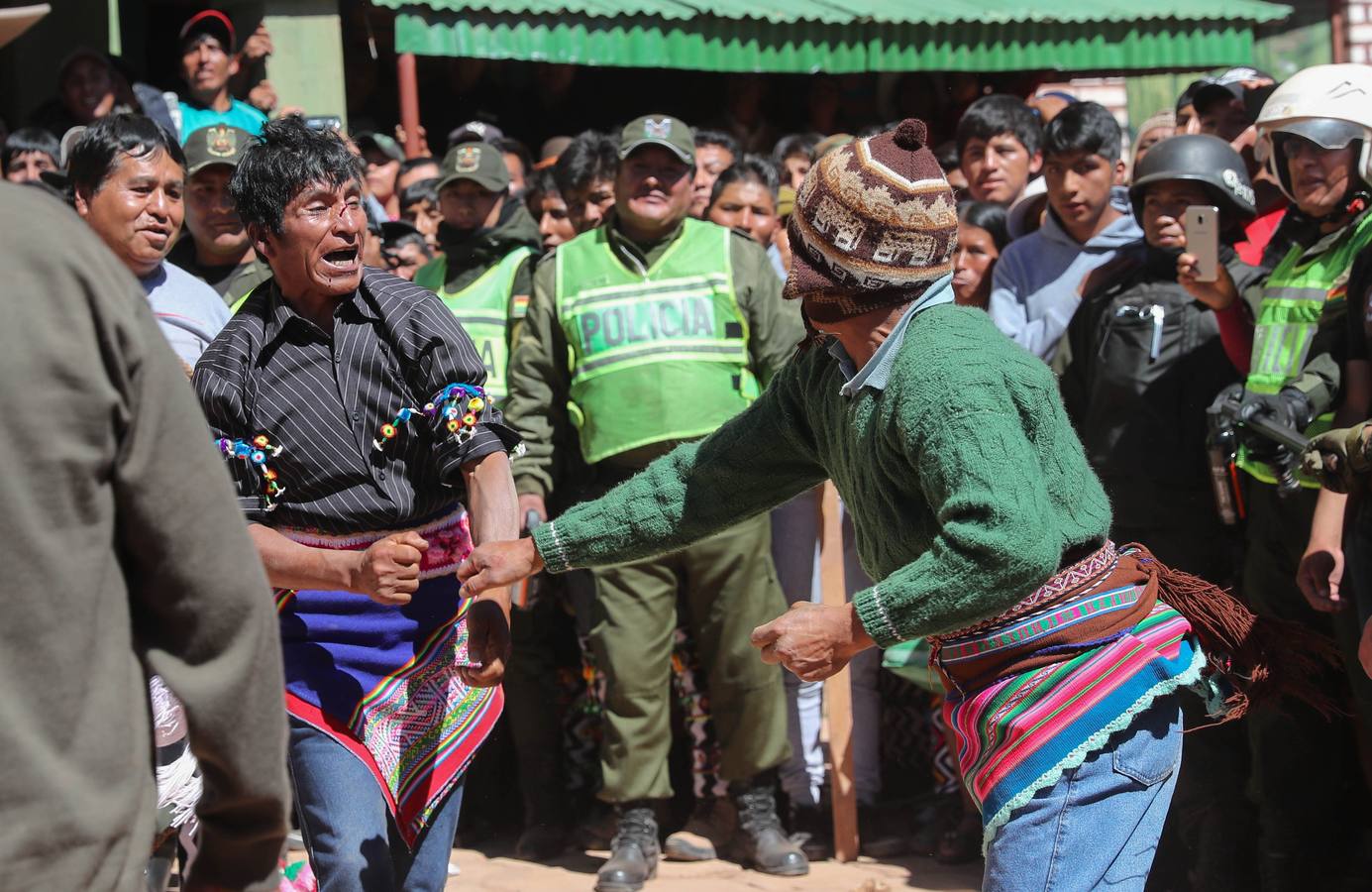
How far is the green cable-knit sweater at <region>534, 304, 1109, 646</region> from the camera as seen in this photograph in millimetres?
2623

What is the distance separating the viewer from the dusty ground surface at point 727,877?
17.9 feet

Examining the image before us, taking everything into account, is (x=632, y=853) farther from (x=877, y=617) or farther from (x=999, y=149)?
(x=999, y=149)

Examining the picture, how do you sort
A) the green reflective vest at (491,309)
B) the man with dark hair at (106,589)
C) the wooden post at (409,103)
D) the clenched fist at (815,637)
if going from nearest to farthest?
1. the man with dark hair at (106,589)
2. the clenched fist at (815,637)
3. the green reflective vest at (491,309)
4. the wooden post at (409,103)

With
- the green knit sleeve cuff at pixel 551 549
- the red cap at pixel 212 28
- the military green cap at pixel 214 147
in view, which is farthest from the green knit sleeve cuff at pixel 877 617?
the red cap at pixel 212 28

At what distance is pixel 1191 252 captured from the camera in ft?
16.2

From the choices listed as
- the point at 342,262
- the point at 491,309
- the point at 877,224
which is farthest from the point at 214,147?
the point at 877,224

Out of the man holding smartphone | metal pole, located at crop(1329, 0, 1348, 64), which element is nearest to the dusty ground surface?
the man holding smartphone

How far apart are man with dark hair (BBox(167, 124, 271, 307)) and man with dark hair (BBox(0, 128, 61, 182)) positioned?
71.2 inches

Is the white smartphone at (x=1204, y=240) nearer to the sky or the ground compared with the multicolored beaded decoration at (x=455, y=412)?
nearer to the sky

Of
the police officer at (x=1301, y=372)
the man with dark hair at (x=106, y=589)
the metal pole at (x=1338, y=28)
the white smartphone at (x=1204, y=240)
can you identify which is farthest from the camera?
the metal pole at (x=1338, y=28)

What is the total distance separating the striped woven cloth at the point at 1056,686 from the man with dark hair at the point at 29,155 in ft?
18.3

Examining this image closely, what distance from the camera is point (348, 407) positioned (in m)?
3.56

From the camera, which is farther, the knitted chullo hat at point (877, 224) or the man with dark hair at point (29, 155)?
the man with dark hair at point (29, 155)

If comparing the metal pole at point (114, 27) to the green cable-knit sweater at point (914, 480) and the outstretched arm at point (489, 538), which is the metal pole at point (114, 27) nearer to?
the outstretched arm at point (489, 538)
